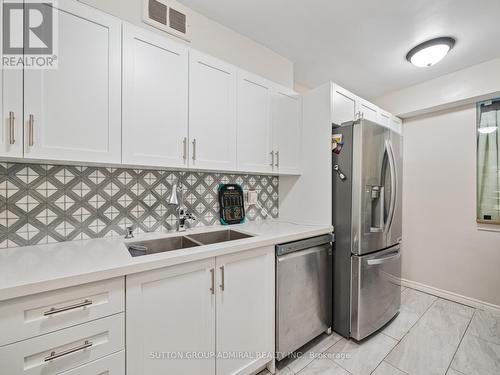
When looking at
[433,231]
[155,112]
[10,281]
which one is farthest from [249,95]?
[433,231]

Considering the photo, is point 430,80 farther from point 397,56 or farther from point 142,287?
point 142,287

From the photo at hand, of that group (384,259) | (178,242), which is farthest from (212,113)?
(384,259)

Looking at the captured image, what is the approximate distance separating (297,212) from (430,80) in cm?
231

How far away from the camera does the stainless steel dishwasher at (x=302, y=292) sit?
1.50 meters

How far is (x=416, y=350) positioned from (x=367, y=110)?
2.22m

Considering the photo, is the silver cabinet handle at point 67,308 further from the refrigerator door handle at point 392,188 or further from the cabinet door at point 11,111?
the refrigerator door handle at point 392,188

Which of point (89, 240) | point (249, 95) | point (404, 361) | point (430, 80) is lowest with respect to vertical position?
point (404, 361)

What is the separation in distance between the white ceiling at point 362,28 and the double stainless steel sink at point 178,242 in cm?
172

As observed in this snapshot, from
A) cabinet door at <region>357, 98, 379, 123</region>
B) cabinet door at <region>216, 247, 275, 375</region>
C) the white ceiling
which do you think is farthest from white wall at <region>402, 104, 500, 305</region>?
cabinet door at <region>216, 247, 275, 375</region>

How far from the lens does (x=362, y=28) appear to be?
1808 mm

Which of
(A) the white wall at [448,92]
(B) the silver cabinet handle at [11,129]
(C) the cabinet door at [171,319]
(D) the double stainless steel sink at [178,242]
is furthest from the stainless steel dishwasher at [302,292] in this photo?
(A) the white wall at [448,92]

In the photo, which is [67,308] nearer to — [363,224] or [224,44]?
[363,224]

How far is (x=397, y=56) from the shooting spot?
2172 millimetres

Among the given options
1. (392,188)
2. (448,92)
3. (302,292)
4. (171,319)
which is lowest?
(302,292)
